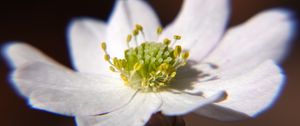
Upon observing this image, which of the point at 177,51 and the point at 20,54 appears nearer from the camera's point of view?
the point at 177,51

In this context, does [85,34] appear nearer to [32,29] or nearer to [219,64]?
[219,64]

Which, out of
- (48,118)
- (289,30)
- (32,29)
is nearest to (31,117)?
(48,118)

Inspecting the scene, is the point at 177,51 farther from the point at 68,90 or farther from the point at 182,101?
the point at 68,90

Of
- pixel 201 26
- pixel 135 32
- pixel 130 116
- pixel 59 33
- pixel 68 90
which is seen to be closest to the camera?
pixel 130 116

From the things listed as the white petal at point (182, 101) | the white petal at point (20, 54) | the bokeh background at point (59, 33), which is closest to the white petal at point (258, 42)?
the white petal at point (182, 101)

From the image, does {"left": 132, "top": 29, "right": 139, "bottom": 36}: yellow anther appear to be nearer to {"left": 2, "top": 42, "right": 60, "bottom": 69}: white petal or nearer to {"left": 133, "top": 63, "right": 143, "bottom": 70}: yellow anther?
{"left": 133, "top": 63, "right": 143, "bottom": 70}: yellow anther

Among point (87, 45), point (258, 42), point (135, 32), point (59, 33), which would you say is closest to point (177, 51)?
point (135, 32)
